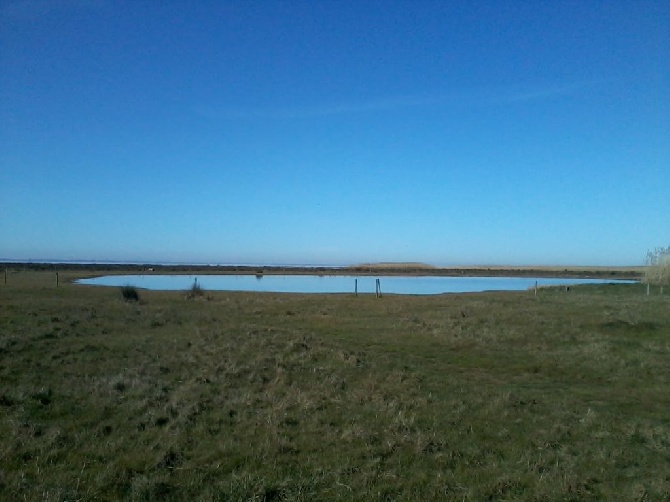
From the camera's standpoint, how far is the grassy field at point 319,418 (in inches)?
245

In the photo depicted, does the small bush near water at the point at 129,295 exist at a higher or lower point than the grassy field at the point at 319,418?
higher

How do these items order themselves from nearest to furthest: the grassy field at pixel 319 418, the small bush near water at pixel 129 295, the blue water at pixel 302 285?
1. the grassy field at pixel 319 418
2. the small bush near water at pixel 129 295
3. the blue water at pixel 302 285

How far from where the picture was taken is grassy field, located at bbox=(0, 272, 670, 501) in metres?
6.21

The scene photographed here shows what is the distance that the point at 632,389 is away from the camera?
13.2 meters

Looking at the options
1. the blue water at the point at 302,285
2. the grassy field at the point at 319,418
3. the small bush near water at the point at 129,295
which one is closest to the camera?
the grassy field at the point at 319,418

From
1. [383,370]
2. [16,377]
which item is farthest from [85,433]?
[383,370]

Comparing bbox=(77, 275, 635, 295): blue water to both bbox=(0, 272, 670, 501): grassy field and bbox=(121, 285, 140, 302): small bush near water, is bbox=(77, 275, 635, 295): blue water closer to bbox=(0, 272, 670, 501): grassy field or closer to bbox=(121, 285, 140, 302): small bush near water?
bbox=(121, 285, 140, 302): small bush near water

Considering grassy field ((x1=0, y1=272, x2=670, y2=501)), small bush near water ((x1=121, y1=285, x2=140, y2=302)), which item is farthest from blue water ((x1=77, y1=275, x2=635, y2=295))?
grassy field ((x1=0, y1=272, x2=670, y2=501))

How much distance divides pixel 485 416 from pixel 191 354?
26.2ft

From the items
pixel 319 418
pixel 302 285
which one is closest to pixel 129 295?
pixel 319 418

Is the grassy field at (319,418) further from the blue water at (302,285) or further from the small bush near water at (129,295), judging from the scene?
the blue water at (302,285)

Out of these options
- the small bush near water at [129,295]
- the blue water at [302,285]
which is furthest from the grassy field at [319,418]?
the blue water at [302,285]

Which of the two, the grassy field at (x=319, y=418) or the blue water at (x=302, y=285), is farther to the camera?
the blue water at (x=302, y=285)

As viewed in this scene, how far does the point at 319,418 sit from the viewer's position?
8977mm
